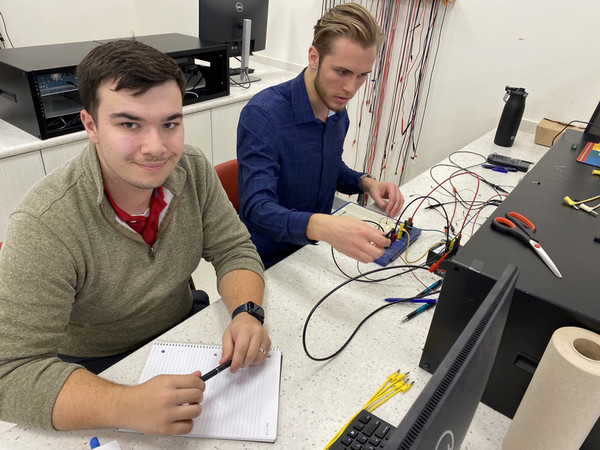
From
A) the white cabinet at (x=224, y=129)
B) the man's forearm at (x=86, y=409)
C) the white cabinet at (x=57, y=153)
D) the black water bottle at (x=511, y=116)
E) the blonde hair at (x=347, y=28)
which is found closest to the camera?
the man's forearm at (x=86, y=409)

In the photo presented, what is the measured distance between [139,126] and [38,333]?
41 cm

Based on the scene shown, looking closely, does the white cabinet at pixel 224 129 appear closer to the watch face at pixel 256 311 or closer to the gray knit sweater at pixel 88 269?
the gray knit sweater at pixel 88 269

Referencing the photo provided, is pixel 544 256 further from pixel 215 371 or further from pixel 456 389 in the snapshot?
pixel 215 371

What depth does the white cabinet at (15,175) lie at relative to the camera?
172 centimetres

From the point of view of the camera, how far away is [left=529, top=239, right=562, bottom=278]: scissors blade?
75cm

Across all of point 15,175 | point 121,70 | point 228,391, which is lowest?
point 15,175

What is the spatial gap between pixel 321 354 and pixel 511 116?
63.1 inches

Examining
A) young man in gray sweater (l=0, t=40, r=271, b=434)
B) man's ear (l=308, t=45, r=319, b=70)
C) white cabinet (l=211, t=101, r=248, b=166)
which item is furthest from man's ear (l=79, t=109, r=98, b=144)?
white cabinet (l=211, t=101, r=248, b=166)

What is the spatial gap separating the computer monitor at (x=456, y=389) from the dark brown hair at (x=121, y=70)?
2.29 feet

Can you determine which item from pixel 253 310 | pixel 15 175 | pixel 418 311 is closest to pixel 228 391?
pixel 253 310

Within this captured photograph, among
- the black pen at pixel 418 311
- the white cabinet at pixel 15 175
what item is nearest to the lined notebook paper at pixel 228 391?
the black pen at pixel 418 311

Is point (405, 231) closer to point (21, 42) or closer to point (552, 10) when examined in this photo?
point (552, 10)

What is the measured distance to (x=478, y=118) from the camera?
2.32 m

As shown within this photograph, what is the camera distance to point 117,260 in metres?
0.88
